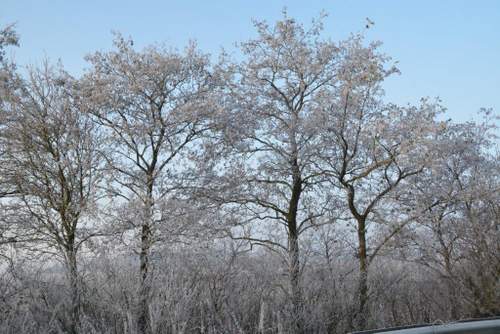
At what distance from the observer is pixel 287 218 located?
1645 cm

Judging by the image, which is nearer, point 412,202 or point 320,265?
point 320,265

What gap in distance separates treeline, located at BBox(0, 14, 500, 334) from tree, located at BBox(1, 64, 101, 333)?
0.18 feet

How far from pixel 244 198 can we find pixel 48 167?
20.4 ft

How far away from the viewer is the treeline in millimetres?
9086

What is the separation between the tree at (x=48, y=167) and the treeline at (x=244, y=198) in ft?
0.18

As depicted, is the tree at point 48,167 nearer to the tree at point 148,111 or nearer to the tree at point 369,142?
the tree at point 148,111

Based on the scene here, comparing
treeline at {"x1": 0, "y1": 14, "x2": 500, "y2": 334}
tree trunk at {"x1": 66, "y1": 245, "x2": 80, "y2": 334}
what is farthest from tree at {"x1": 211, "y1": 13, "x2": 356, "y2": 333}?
tree trunk at {"x1": 66, "y1": 245, "x2": 80, "y2": 334}

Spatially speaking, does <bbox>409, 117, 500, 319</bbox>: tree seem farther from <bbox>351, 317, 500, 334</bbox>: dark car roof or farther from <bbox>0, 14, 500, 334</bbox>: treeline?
<bbox>351, 317, 500, 334</bbox>: dark car roof

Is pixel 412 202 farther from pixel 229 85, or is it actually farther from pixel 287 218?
pixel 229 85

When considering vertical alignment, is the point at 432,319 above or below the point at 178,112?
below

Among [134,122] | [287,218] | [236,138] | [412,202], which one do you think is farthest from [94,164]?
[412,202]

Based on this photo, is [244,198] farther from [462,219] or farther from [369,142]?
[462,219]

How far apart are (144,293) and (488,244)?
5.81 m

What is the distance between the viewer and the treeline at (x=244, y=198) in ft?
29.8
